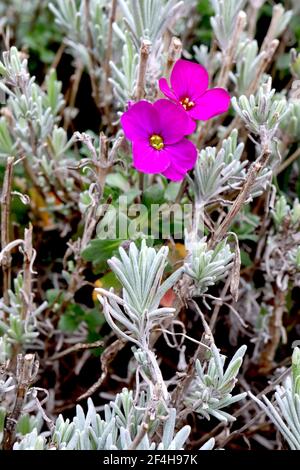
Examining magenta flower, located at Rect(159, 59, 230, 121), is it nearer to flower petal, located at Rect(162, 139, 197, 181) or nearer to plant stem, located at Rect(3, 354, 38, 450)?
flower petal, located at Rect(162, 139, 197, 181)

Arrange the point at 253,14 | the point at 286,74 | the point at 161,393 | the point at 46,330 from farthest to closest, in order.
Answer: the point at 286,74 < the point at 253,14 < the point at 46,330 < the point at 161,393

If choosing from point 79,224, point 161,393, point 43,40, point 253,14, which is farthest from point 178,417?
point 43,40

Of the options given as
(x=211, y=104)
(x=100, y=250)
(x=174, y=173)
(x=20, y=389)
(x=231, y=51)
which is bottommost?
(x=20, y=389)

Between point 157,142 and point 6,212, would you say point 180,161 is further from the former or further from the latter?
point 6,212

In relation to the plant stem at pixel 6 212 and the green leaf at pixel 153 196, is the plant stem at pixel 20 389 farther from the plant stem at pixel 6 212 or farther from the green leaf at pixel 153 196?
the green leaf at pixel 153 196

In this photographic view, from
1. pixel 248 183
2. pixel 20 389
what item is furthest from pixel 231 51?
pixel 20 389

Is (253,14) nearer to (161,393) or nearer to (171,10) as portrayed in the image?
(171,10)
